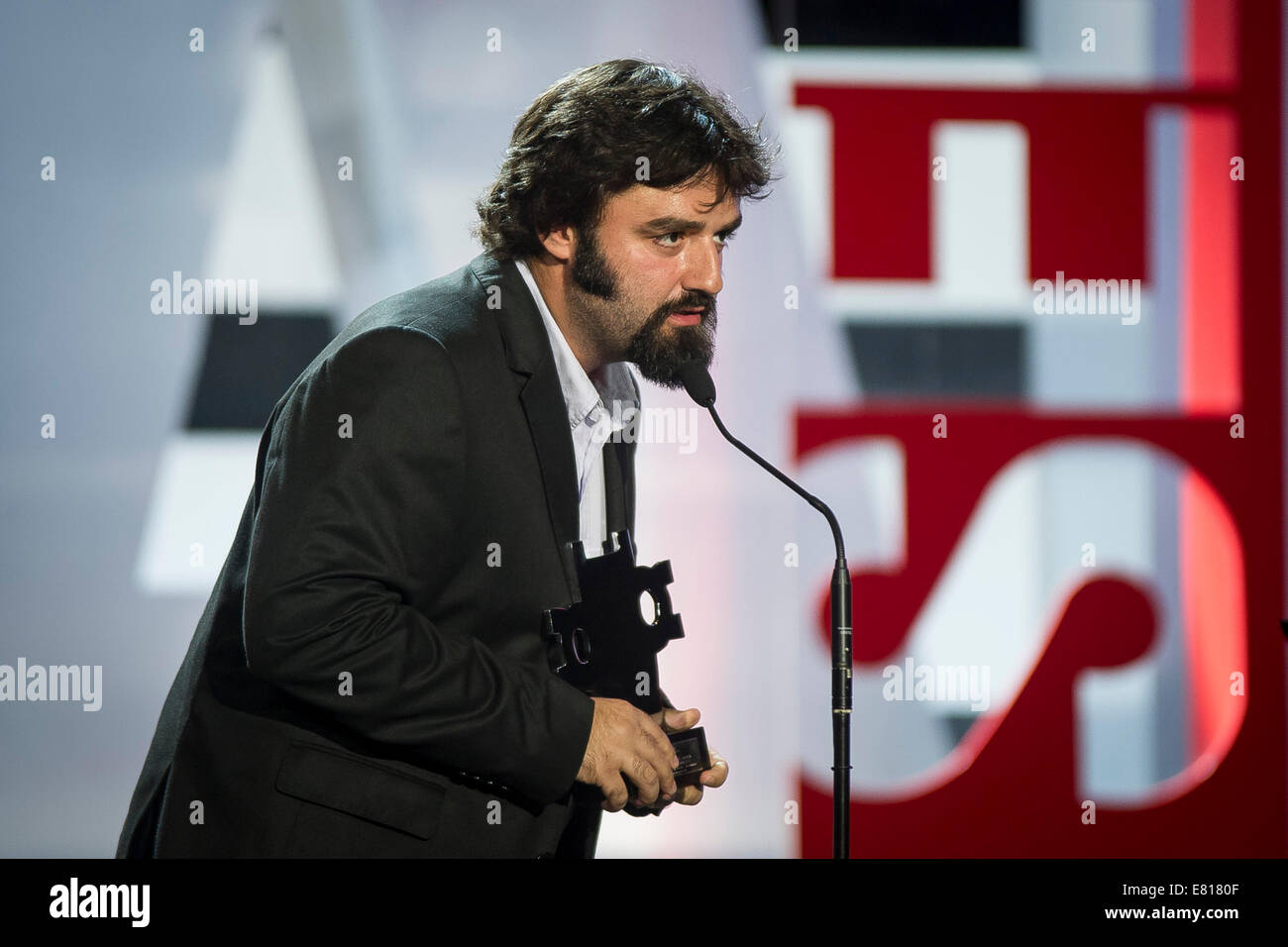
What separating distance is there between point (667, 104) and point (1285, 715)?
9.60ft

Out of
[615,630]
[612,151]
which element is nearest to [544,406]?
[615,630]

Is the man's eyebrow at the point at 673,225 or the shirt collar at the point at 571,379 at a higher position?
the man's eyebrow at the point at 673,225

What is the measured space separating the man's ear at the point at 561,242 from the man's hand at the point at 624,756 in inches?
31.8

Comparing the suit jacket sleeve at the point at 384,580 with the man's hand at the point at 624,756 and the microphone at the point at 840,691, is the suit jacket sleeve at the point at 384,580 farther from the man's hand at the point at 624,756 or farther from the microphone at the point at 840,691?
the microphone at the point at 840,691

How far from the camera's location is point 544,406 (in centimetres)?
188

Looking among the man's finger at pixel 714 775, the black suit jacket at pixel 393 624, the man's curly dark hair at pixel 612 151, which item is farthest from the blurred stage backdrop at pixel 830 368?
the black suit jacket at pixel 393 624

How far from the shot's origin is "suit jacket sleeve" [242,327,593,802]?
1621mm

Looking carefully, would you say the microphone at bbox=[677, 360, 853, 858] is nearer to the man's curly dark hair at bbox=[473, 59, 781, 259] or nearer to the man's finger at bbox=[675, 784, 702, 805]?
the man's finger at bbox=[675, 784, 702, 805]

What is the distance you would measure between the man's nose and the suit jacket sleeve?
534 millimetres

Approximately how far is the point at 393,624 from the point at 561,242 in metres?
0.82

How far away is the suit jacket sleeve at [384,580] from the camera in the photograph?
63.8 inches

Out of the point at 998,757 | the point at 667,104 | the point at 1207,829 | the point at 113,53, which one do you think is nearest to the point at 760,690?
the point at 998,757
